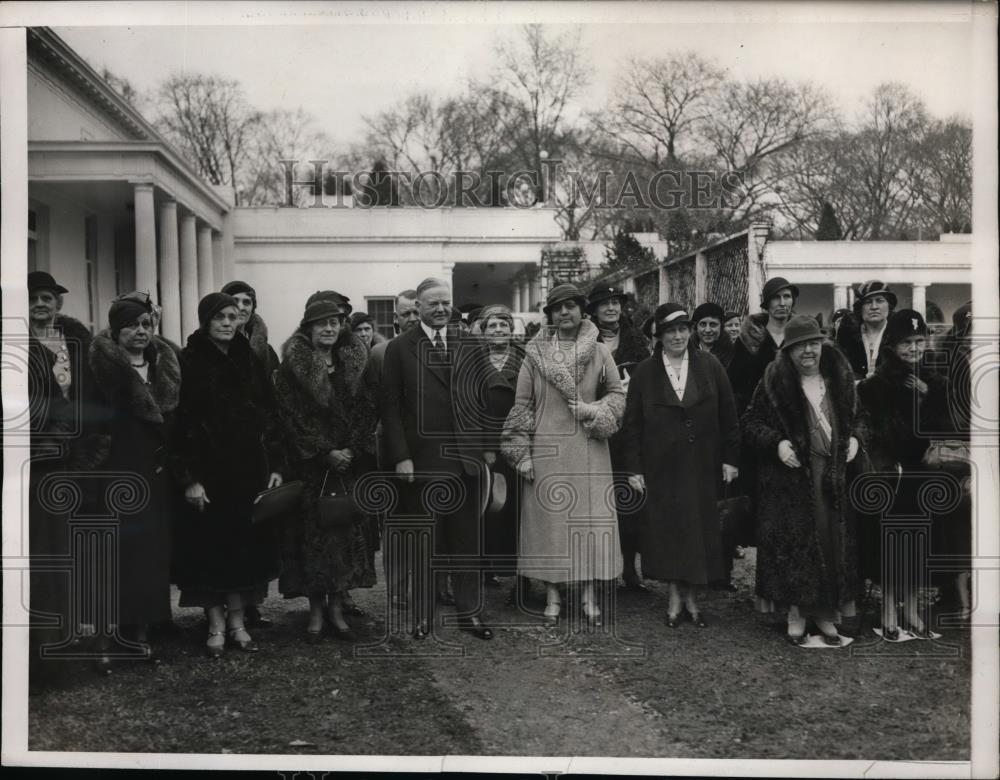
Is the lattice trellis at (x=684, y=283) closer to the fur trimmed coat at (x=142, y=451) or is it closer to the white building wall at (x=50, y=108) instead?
the fur trimmed coat at (x=142, y=451)

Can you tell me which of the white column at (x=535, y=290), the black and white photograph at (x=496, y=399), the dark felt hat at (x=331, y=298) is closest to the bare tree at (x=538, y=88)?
the black and white photograph at (x=496, y=399)

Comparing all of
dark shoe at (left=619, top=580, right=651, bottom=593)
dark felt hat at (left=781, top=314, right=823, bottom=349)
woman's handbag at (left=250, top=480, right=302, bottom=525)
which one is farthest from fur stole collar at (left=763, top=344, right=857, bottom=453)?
woman's handbag at (left=250, top=480, right=302, bottom=525)

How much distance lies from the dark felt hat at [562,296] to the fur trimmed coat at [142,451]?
187 cm

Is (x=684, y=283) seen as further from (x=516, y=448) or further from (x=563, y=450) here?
(x=516, y=448)

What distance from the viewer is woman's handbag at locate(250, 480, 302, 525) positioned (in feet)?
14.4

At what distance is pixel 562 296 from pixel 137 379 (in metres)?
2.09

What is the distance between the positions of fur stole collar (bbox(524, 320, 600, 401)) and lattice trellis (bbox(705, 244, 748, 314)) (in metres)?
0.67

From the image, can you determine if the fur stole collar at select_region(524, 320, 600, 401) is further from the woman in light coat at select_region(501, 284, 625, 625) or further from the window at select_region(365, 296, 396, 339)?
the window at select_region(365, 296, 396, 339)

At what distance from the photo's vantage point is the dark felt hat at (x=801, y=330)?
14.4 ft

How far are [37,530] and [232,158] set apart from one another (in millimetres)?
1958

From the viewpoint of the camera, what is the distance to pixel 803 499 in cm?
444

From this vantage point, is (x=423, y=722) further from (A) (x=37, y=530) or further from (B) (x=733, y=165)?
(B) (x=733, y=165)

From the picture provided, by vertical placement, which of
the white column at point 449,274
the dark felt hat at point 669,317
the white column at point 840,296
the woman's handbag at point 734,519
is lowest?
the woman's handbag at point 734,519

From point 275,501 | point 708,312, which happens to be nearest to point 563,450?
point 708,312
